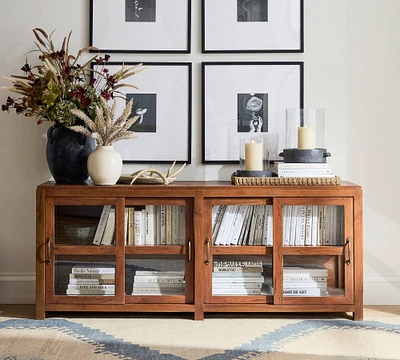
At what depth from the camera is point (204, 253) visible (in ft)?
10.4

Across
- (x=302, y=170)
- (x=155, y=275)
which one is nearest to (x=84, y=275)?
(x=155, y=275)

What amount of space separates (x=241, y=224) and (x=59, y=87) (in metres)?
1.17

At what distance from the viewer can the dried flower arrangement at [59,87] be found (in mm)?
3203

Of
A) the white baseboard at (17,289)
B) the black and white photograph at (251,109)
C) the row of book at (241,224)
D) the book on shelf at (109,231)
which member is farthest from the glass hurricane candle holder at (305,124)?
the white baseboard at (17,289)

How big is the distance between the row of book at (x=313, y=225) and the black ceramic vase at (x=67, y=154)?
1.09 meters

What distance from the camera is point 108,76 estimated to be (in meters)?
3.47

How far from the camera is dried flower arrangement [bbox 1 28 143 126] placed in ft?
10.5

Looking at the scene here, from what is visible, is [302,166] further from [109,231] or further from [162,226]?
[109,231]

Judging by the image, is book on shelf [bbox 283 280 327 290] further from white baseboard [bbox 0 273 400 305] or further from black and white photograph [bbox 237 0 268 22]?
black and white photograph [bbox 237 0 268 22]

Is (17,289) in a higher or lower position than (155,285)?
lower

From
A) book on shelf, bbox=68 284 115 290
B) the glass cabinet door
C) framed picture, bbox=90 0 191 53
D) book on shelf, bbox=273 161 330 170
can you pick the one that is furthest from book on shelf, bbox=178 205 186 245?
framed picture, bbox=90 0 191 53

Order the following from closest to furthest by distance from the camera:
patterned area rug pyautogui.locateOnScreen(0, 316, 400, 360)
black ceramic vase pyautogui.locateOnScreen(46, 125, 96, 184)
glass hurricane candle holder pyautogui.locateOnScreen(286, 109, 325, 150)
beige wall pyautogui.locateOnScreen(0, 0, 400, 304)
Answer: patterned area rug pyautogui.locateOnScreen(0, 316, 400, 360) → black ceramic vase pyautogui.locateOnScreen(46, 125, 96, 184) → glass hurricane candle holder pyautogui.locateOnScreen(286, 109, 325, 150) → beige wall pyautogui.locateOnScreen(0, 0, 400, 304)

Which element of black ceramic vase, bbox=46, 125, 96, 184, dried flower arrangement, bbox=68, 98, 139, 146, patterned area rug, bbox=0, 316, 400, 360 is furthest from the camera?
black ceramic vase, bbox=46, 125, 96, 184

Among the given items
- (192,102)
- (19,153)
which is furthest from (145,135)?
(19,153)
